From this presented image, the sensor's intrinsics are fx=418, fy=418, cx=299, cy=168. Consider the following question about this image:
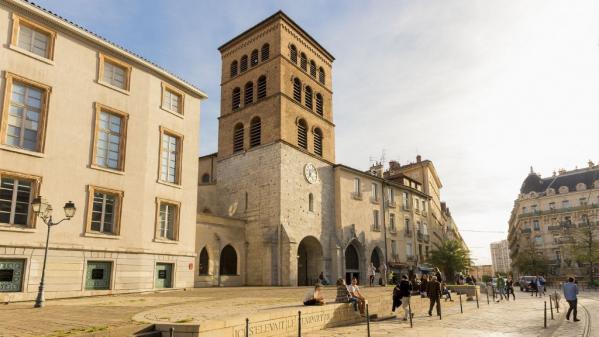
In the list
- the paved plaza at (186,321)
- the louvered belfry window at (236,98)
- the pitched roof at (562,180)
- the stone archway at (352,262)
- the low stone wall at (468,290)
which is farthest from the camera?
the pitched roof at (562,180)

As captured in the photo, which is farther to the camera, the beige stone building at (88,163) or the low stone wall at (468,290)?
A: the low stone wall at (468,290)

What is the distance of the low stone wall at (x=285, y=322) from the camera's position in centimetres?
831

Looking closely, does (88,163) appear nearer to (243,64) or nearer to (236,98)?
(236,98)

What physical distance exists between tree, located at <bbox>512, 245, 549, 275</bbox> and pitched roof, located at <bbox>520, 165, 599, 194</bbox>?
1382cm

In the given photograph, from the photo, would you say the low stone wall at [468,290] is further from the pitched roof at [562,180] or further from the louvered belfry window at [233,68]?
the pitched roof at [562,180]

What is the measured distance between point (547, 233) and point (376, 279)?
50584mm

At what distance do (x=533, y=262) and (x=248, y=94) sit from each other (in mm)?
53263

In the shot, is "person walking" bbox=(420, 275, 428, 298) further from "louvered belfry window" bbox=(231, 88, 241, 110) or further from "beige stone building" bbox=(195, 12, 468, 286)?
"louvered belfry window" bbox=(231, 88, 241, 110)

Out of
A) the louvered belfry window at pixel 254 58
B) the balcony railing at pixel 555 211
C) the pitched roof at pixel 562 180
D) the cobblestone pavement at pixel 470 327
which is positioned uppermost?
the louvered belfry window at pixel 254 58

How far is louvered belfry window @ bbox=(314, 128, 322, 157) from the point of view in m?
36.3

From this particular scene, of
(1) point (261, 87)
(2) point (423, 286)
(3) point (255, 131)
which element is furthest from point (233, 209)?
(2) point (423, 286)

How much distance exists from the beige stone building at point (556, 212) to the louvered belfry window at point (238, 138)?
55.1 m

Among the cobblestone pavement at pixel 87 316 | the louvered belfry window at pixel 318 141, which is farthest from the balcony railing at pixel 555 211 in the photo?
the cobblestone pavement at pixel 87 316

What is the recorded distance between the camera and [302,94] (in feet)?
117
